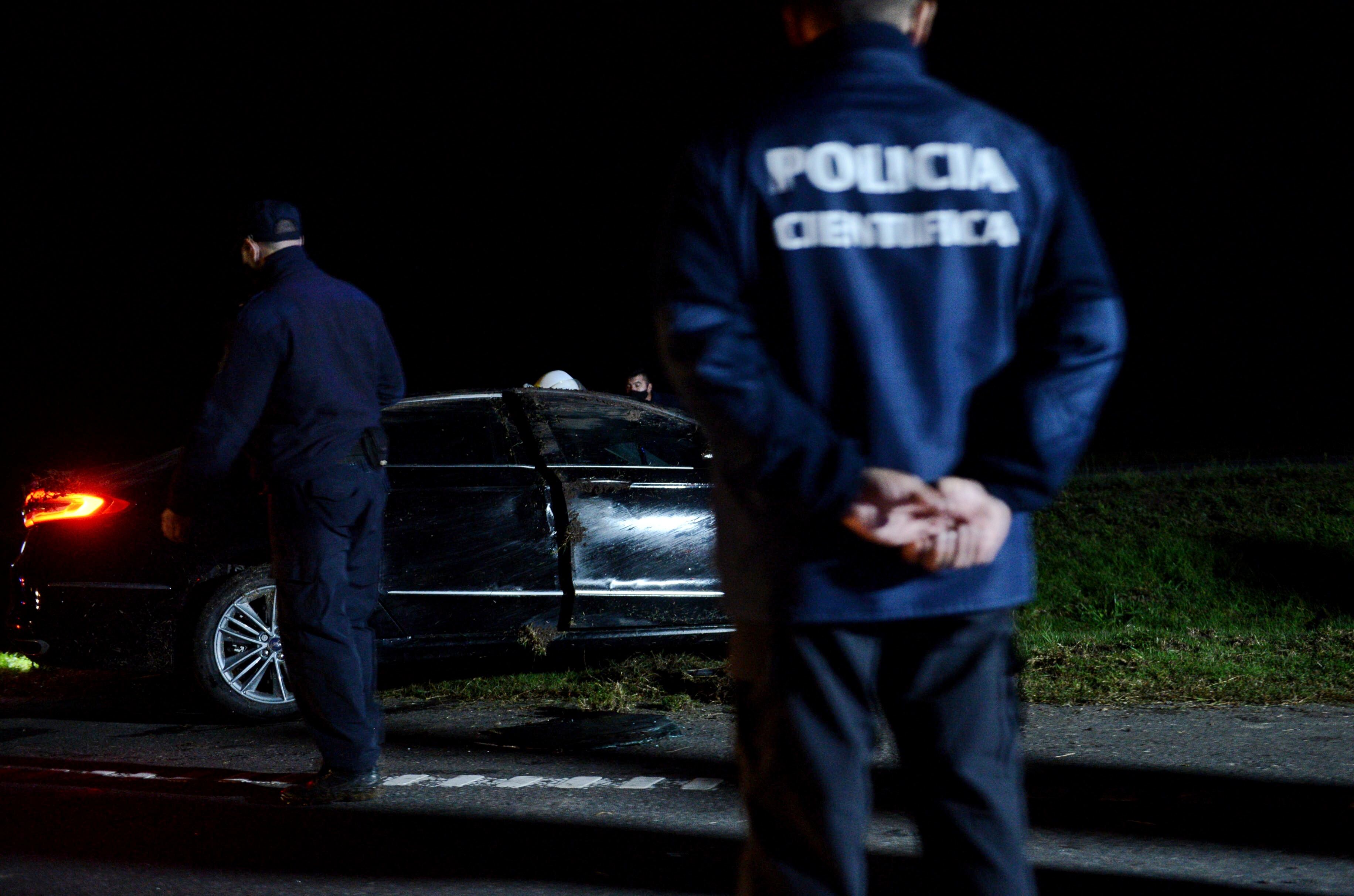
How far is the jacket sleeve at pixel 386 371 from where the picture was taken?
4.67 m

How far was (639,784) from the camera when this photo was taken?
474cm

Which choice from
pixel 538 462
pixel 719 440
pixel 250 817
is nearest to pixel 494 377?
pixel 538 462

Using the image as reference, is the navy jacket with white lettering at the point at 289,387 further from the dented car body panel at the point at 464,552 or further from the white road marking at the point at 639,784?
→ the dented car body panel at the point at 464,552

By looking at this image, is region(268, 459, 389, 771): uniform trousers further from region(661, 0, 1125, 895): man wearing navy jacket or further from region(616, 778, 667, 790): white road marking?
region(661, 0, 1125, 895): man wearing navy jacket

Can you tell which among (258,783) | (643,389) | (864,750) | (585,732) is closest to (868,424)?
Result: (864,750)

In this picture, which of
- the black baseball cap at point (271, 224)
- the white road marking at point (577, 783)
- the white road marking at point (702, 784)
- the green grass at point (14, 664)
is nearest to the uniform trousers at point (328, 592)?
the white road marking at point (577, 783)

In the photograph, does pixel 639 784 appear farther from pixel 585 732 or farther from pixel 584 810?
pixel 585 732

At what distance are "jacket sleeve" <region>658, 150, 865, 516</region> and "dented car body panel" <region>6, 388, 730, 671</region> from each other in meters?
4.73

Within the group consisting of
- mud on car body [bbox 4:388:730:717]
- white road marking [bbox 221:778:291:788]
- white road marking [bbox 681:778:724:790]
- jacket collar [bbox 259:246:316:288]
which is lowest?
white road marking [bbox 681:778:724:790]

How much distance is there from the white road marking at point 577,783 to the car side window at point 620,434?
6.76 feet

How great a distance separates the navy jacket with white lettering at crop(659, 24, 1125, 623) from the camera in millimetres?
1776

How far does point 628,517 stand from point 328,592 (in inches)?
93.9

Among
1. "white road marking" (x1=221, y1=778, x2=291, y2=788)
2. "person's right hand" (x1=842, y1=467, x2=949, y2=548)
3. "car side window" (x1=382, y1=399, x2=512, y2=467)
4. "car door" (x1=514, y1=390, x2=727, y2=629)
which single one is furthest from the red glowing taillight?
"person's right hand" (x1=842, y1=467, x2=949, y2=548)

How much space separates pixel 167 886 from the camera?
371 cm
